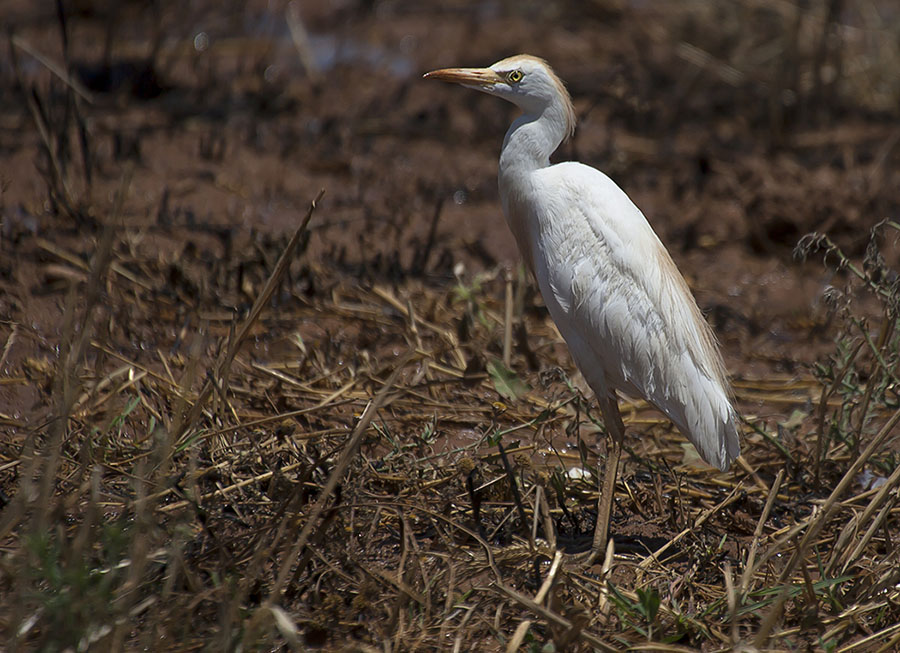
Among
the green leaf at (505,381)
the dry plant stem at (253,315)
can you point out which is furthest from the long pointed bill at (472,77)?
the green leaf at (505,381)

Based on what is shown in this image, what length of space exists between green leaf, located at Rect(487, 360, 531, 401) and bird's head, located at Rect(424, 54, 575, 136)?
96 cm

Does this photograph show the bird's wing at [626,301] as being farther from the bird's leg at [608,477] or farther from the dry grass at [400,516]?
the dry grass at [400,516]

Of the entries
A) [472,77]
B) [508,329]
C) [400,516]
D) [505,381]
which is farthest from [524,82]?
[400,516]

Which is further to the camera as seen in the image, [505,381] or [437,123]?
[437,123]

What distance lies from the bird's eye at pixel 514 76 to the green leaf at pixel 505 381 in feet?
3.50

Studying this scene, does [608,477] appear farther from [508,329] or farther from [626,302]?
[508,329]

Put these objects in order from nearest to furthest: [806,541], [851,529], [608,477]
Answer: [806,541] < [851,529] < [608,477]

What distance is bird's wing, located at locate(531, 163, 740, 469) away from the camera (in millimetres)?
3207

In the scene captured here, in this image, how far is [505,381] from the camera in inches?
147

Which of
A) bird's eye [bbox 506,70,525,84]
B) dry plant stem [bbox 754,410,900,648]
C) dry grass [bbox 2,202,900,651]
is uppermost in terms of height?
bird's eye [bbox 506,70,525,84]

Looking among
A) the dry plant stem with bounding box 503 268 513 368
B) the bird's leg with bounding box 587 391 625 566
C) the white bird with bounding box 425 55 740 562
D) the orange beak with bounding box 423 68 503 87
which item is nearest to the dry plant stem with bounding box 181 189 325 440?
the orange beak with bounding box 423 68 503 87

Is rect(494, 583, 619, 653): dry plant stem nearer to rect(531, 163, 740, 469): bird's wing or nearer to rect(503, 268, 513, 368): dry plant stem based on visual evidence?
rect(531, 163, 740, 469): bird's wing

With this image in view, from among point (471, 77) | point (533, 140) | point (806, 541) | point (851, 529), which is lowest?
point (851, 529)

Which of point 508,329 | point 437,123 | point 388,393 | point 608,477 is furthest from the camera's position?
point 437,123
